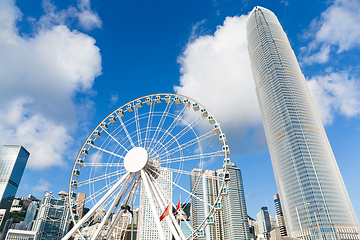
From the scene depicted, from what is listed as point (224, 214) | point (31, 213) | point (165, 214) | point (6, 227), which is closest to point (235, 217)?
point (224, 214)

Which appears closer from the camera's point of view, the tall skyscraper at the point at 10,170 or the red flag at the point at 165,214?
the red flag at the point at 165,214

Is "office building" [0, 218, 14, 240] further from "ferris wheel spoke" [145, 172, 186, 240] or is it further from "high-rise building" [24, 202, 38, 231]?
"ferris wheel spoke" [145, 172, 186, 240]

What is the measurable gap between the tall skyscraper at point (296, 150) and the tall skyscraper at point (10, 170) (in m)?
160

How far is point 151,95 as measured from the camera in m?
35.7

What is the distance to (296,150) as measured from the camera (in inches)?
4678

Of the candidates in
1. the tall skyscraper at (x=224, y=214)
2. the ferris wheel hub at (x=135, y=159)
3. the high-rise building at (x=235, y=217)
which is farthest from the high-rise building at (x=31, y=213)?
the ferris wheel hub at (x=135, y=159)

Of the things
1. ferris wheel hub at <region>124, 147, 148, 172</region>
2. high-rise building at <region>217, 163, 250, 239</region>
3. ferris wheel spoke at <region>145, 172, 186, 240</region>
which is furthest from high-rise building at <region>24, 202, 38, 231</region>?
ferris wheel spoke at <region>145, 172, 186, 240</region>

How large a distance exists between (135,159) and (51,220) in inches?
5307

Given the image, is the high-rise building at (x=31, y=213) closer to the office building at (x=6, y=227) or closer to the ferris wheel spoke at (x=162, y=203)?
the office building at (x=6, y=227)

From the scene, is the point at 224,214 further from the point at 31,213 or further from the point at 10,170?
the point at 10,170

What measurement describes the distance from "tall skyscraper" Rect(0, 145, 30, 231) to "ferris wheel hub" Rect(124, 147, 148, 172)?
165 m

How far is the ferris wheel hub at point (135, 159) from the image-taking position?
1141 inches

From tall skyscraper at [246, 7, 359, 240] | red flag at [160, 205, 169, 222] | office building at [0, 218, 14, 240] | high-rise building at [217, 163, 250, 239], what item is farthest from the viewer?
high-rise building at [217, 163, 250, 239]

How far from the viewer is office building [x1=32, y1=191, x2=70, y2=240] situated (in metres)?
134
